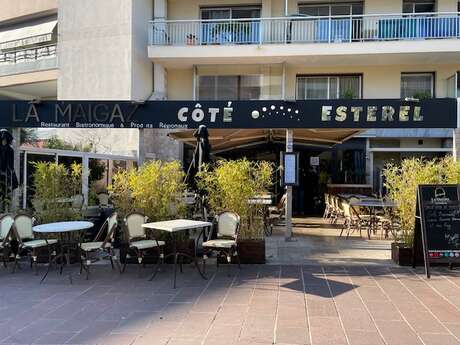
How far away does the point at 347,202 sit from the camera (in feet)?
37.3

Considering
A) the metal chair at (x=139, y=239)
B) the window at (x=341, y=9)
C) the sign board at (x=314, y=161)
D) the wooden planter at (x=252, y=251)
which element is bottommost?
the wooden planter at (x=252, y=251)

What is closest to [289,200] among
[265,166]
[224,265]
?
[265,166]

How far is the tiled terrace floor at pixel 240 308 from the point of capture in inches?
177

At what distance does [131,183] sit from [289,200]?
3.43 m

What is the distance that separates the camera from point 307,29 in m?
16.6

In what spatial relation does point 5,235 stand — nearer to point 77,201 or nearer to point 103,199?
point 77,201

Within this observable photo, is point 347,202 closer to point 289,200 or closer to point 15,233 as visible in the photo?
point 289,200

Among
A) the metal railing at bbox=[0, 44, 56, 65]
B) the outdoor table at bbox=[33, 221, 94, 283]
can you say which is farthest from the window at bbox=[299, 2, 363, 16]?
the outdoor table at bbox=[33, 221, 94, 283]

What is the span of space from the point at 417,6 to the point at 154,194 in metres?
14.1

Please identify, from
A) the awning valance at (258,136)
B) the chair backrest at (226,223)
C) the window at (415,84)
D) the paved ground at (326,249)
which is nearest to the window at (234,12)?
the awning valance at (258,136)

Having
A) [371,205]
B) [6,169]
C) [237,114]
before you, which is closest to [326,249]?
[371,205]

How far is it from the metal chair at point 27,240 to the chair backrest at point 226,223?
2.67m

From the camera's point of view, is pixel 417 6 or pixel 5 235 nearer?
pixel 5 235

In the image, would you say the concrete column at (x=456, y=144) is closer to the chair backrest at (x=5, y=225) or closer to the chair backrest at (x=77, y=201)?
the chair backrest at (x=77, y=201)
